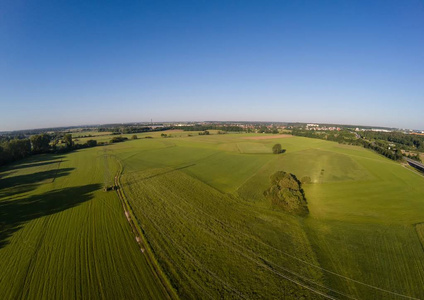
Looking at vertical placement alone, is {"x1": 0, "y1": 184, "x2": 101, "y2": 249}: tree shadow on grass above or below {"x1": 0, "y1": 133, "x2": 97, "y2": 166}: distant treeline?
below

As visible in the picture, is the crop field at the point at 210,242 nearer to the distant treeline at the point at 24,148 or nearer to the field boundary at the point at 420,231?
the field boundary at the point at 420,231

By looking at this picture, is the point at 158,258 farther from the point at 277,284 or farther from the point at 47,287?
the point at 277,284

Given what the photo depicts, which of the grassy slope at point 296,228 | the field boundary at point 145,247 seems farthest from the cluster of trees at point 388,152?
the field boundary at point 145,247

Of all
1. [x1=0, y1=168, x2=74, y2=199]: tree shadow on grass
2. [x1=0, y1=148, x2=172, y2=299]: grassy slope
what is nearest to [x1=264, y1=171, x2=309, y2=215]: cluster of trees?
[x1=0, y1=148, x2=172, y2=299]: grassy slope

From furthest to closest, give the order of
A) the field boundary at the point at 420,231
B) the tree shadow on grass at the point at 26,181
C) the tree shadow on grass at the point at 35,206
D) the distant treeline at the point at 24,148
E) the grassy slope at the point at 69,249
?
the distant treeline at the point at 24,148 → the tree shadow on grass at the point at 26,181 → the tree shadow on grass at the point at 35,206 → the field boundary at the point at 420,231 → the grassy slope at the point at 69,249

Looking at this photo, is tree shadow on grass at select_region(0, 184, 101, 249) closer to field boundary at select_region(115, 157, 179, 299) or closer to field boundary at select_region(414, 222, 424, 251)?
field boundary at select_region(115, 157, 179, 299)

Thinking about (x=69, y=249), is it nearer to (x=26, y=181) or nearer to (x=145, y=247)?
(x=145, y=247)

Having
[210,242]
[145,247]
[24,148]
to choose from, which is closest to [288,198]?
[210,242]
